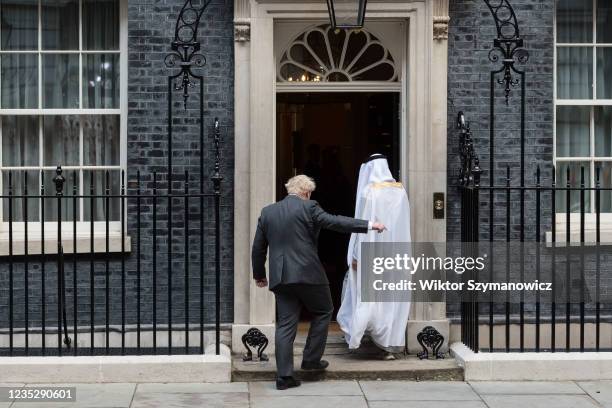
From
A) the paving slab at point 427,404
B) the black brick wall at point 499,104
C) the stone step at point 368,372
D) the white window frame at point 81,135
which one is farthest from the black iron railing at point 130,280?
the black brick wall at point 499,104

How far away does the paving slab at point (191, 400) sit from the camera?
8.54 meters

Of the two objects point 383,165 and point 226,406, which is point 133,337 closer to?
point 226,406

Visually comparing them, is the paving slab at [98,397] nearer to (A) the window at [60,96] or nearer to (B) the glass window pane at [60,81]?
(A) the window at [60,96]

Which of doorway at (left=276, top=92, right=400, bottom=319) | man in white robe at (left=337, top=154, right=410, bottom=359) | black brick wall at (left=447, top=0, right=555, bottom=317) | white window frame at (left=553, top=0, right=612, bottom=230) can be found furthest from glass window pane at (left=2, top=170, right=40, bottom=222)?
white window frame at (left=553, top=0, right=612, bottom=230)

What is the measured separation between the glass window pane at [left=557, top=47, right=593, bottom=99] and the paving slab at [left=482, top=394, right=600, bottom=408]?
3.25 meters

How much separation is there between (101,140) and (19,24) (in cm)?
130

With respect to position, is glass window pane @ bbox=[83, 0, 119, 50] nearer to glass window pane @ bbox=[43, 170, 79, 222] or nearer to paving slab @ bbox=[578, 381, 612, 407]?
glass window pane @ bbox=[43, 170, 79, 222]

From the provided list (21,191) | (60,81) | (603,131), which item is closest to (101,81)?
(60,81)

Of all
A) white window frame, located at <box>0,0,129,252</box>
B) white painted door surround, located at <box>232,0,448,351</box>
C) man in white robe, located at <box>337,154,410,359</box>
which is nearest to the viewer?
man in white robe, located at <box>337,154,410,359</box>

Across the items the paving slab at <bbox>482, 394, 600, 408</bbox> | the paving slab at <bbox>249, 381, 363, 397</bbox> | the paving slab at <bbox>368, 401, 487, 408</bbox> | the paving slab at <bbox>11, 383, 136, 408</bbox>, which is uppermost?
the paving slab at <bbox>11, 383, 136, 408</bbox>

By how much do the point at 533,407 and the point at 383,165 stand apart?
2511 mm

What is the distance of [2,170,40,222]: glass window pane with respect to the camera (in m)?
10.6

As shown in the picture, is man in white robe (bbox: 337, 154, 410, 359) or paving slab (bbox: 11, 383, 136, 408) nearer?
paving slab (bbox: 11, 383, 136, 408)

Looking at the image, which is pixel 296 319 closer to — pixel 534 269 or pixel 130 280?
pixel 130 280
